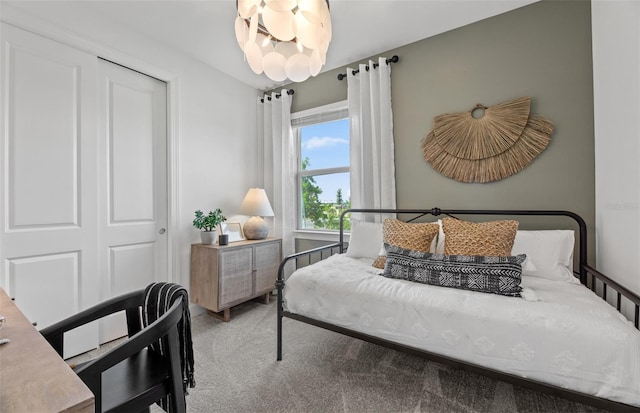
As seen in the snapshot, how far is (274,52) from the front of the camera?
1518 mm

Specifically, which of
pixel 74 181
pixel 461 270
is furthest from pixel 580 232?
pixel 74 181

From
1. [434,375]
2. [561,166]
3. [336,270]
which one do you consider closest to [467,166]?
[561,166]

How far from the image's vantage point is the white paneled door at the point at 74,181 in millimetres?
1816

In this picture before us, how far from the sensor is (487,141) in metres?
2.23

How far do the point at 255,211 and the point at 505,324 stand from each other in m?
2.32

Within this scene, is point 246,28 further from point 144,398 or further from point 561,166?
point 561,166

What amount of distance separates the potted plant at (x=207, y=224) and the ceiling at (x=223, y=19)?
1557 millimetres

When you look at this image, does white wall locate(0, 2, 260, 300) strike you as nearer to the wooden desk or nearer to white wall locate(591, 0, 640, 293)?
the wooden desk

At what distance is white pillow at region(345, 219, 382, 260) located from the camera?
2365 mm

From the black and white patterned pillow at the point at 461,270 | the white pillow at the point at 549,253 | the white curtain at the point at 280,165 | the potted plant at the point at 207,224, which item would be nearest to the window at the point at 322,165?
the white curtain at the point at 280,165

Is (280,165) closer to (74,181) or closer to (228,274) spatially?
(228,274)

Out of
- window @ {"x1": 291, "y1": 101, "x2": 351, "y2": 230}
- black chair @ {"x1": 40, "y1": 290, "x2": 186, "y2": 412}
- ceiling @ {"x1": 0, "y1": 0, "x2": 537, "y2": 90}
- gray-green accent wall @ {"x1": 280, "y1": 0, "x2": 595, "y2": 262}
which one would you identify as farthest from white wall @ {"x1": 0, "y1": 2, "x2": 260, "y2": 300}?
gray-green accent wall @ {"x1": 280, "y1": 0, "x2": 595, "y2": 262}

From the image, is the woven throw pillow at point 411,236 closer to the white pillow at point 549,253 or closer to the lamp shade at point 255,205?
the white pillow at point 549,253

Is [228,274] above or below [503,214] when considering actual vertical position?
below
